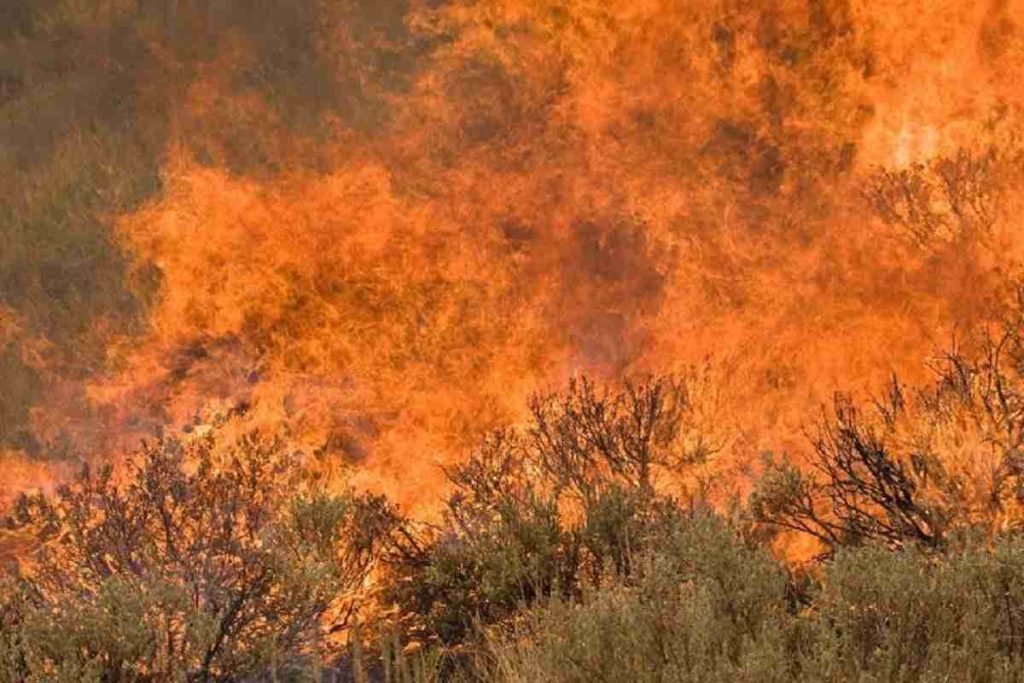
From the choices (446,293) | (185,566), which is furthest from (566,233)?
(185,566)

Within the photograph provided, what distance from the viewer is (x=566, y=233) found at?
15453mm

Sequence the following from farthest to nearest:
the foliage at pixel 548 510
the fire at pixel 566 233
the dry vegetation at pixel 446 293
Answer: the fire at pixel 566 233 < the dry vegetation at pixel 446 293 < the foliage at pixel 548 510

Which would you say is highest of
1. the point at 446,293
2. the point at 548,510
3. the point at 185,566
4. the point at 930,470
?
the point at 446,293

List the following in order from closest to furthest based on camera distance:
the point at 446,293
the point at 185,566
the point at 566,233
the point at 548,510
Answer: the point at 548,510, the point at 185,566, the point at 446,293, the point at 566,233

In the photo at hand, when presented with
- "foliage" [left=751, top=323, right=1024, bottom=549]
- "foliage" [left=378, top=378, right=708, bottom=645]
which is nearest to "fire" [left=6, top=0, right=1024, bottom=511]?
"foliage" [left=378, top=378, right=708, bottom=645]

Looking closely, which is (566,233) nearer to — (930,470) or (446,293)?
(446,293)

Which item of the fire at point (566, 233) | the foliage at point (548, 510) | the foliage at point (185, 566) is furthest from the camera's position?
the fire at point (566, 233)

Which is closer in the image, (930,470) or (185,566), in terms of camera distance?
(930,470)

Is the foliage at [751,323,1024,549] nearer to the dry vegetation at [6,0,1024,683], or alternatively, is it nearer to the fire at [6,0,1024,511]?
the dry vegetation at [6,0,1024,683]

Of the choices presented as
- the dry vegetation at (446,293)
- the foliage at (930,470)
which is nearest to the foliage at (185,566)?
the dry vegetation at (446,293)

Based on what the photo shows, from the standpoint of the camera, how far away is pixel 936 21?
13.9 m

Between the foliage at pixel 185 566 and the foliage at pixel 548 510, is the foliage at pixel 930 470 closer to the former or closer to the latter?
the foliage at pixel 548 510

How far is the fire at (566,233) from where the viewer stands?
44.9ft

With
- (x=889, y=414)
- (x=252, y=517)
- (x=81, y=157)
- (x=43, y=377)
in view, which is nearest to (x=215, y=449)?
(x=252, y=517)
